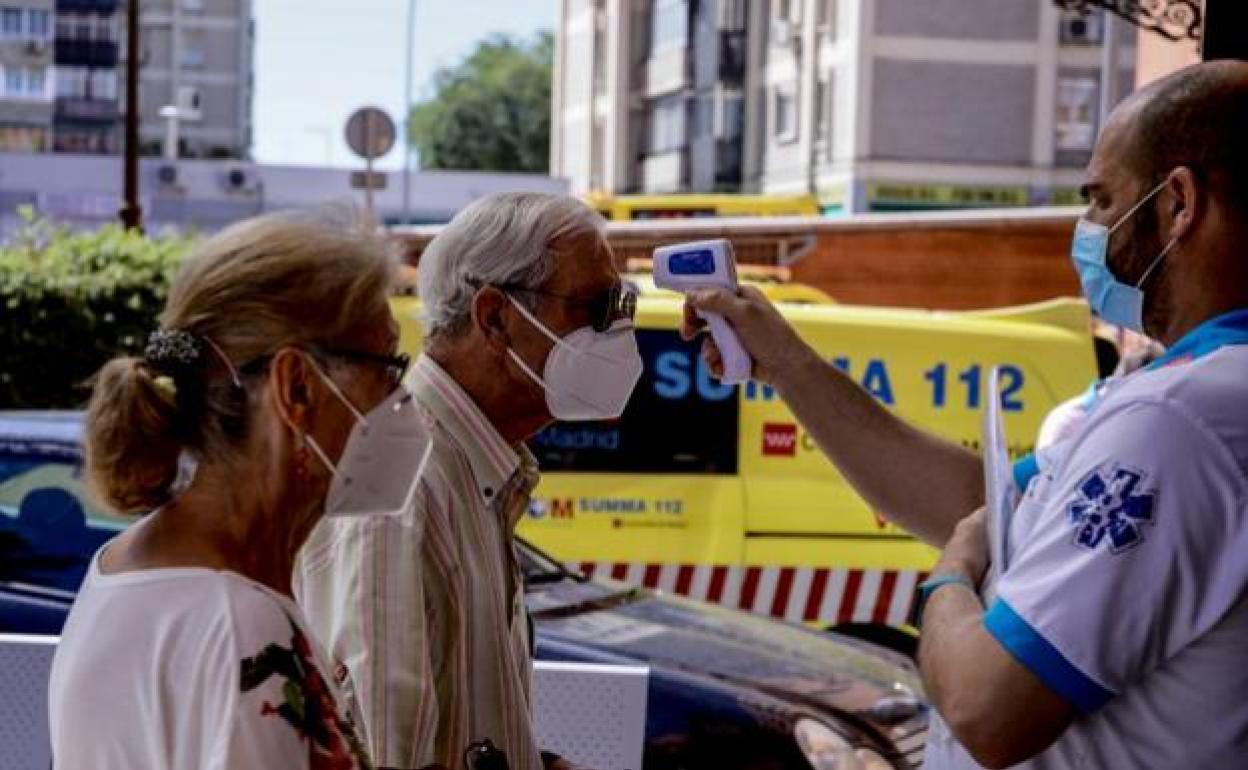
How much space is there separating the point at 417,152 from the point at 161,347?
106 m

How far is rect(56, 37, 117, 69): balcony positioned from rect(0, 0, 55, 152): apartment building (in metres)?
0.49

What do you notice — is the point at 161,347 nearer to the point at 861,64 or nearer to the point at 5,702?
the point at 5,702

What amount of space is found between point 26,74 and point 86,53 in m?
2.85

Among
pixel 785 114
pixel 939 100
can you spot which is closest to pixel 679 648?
pixel 939 100

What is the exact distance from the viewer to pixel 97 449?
8.61 ft

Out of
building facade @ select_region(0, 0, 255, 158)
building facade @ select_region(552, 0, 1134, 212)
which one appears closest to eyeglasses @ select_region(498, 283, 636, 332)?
building facade @ select_region(552, 0, 1134, 212)

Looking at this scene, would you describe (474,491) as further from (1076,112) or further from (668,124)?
(668,124)

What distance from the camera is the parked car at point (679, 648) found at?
6.17 metres

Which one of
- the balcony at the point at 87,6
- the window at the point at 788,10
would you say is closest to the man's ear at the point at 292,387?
the window at the point at 788,10

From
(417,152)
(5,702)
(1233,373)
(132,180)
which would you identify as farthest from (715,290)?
(417,152)

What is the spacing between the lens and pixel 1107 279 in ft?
9.80

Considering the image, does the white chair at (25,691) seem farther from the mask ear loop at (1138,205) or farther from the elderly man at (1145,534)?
the mask ear loop at (1138,205)

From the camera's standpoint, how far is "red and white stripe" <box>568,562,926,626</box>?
9570 millimetres

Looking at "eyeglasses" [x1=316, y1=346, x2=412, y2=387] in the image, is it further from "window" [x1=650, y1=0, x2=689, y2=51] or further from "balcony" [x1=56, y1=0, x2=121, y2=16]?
"balcony" [x1=56, y1=0, x2=121, y2=16]
